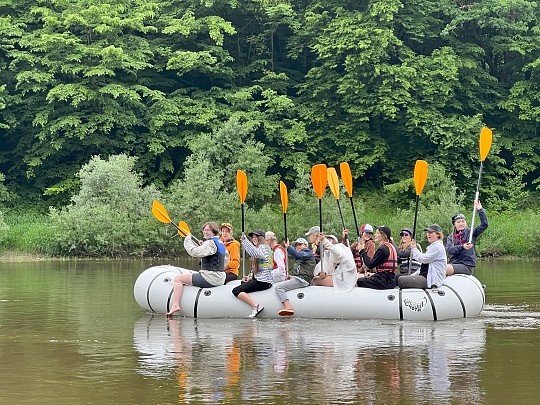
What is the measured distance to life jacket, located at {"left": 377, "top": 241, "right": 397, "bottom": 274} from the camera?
1458 centimetres

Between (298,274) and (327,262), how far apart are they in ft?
1.47

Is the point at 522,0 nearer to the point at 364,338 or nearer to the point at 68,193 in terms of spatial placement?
the point at 68,193

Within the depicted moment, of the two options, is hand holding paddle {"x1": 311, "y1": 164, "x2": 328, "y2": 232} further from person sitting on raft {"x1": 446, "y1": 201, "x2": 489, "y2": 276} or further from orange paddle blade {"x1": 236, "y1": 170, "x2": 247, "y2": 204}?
person sitting on raft {"x1": 446, "y1": 201, "x2": 489, "y2": 276}

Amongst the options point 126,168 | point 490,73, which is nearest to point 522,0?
point 490,73

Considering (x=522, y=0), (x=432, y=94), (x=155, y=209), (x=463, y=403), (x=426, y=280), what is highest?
(x=522, y=0)

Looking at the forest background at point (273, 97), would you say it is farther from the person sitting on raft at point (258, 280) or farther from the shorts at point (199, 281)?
the person sitting on raft at point (258, 280)

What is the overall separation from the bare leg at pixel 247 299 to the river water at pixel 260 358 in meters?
0.23

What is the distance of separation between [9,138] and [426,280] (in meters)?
30.7

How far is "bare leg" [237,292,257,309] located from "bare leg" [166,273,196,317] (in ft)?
2.73

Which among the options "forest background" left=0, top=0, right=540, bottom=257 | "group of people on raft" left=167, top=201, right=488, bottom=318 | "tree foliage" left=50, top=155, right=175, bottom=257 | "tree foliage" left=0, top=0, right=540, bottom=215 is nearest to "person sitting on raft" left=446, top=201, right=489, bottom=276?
"group of people on raft" left=167, top=201, right=488, bottom=318

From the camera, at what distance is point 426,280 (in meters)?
14.9

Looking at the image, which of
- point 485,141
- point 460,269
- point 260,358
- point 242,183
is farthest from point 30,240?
point 260,358

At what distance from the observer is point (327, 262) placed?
50.1ft

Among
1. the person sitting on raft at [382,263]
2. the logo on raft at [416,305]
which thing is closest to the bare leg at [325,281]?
the person sitting on raft at [382,263]
